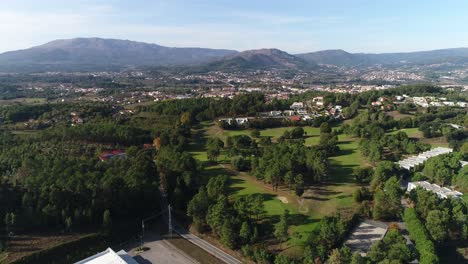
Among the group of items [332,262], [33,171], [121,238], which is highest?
[33,171]

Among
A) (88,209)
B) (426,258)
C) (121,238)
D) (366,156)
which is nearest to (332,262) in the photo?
(426,258)

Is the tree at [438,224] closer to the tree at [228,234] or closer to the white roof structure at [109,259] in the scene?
the tree at [228,234]

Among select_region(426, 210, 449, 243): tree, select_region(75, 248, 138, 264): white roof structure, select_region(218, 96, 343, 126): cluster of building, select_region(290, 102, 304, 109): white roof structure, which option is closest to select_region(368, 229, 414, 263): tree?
select_region(426, 210, 449, 243): tree

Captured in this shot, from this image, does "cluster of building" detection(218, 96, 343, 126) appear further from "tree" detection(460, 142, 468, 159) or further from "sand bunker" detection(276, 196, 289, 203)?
"sand bunker" detection(276, 196, 289, 203)

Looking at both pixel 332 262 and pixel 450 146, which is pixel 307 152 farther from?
pixel 450 146

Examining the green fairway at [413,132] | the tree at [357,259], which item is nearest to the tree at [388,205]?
the tree at [357,259]

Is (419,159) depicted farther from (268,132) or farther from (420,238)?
(268,132)
